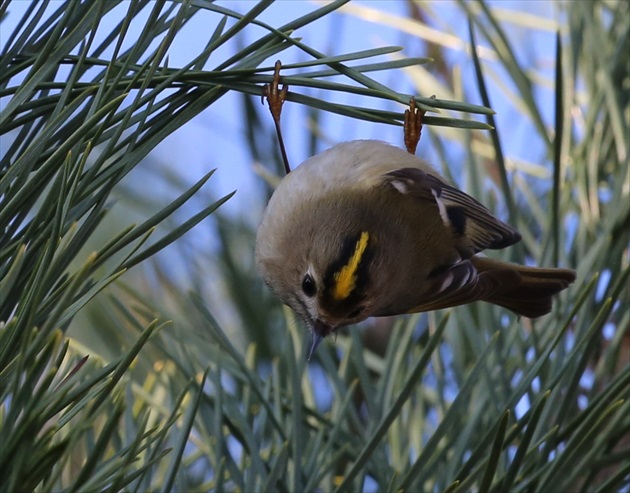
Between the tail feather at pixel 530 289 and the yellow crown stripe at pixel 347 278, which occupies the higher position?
the yellow crown stripe at pixel 347 278

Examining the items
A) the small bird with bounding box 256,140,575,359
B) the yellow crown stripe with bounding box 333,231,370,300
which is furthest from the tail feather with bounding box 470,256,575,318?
the yellow crown stripe with bounding box 333,231,370,300

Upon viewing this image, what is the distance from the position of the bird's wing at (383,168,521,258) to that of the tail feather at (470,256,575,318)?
74 mm

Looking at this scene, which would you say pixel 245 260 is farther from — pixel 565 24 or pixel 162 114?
pixel 162 114

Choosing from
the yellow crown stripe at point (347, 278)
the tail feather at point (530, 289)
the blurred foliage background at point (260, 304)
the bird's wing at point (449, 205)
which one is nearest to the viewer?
the blurred foliage background at point (260, 304)

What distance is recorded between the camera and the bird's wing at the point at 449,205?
1574mm

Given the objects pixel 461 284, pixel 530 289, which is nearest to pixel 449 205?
pixel 461 284

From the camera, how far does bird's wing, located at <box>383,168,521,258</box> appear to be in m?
1.57

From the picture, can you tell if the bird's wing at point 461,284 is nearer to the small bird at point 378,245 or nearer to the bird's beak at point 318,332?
the small bird at point 378,245

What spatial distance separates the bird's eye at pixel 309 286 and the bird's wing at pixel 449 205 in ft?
0.87

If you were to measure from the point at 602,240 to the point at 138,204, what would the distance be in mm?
796

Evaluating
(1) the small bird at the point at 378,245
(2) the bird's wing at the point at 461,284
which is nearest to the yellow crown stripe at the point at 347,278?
(1) the small bird at the point at 378,245

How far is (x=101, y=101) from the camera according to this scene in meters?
0.66

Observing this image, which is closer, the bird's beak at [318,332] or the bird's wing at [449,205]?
the bird's beak at [318,332]

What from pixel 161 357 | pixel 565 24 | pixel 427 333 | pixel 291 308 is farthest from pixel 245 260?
pixel 565 24
